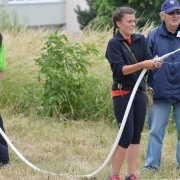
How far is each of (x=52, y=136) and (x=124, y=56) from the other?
9.59ft

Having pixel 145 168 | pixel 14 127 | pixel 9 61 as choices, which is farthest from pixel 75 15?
pixel 145 168

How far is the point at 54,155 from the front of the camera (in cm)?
703

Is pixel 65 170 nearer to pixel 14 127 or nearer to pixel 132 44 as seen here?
pixel 132 44

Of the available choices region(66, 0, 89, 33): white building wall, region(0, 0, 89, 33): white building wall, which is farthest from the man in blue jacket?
region(66, 0, 89, 33): white building wall

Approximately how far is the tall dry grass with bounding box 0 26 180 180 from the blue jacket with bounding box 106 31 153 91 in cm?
111

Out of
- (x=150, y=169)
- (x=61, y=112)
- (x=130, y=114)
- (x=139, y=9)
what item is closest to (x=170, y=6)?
(x=130, y=114)

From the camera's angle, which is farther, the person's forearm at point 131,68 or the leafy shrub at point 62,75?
the leafy shrub at point 62,75

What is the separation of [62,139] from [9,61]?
313 centimetres

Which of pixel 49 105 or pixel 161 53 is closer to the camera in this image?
pixel 161 53

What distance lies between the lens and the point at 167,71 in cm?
593

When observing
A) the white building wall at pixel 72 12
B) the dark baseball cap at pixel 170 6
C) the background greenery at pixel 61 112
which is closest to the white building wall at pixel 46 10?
the white building wall at pixel 72 12

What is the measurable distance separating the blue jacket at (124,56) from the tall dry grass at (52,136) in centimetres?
111

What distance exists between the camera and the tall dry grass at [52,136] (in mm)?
6219

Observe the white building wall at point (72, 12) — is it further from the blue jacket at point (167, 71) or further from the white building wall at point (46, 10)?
the blue jacket at point (167, 71)
